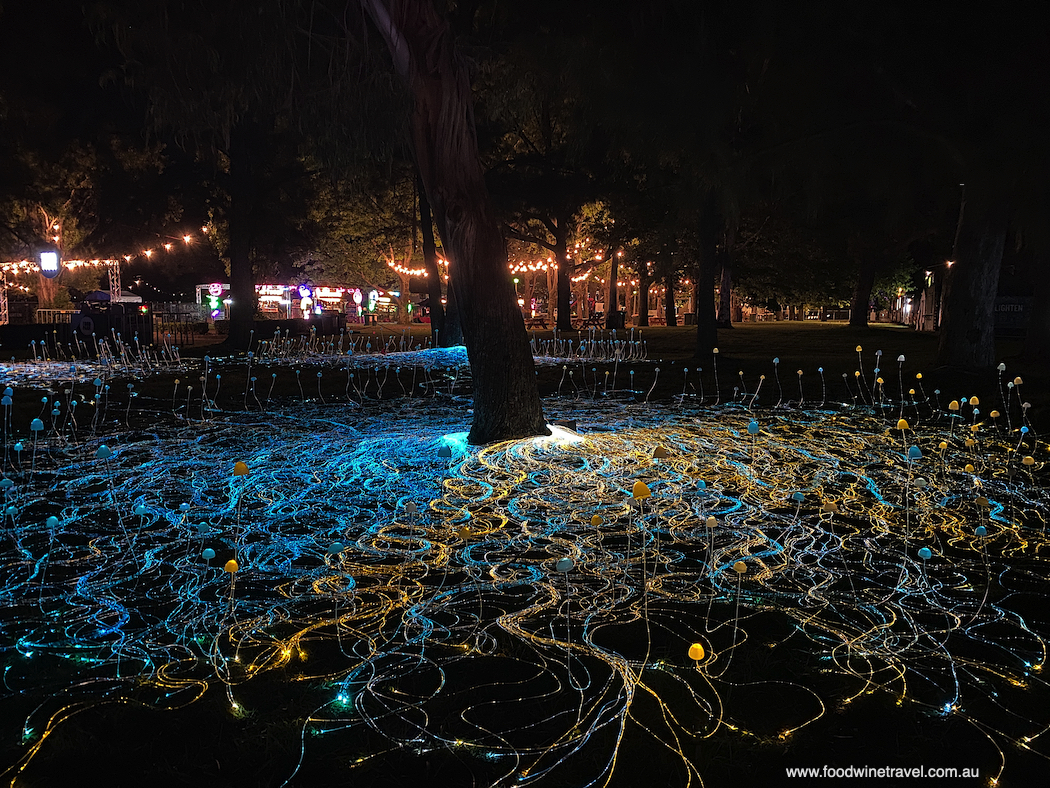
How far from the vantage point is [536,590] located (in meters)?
3.08

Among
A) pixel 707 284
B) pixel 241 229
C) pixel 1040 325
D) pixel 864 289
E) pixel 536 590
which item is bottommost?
pixel 536 590

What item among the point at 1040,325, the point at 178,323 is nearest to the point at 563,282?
the point at 178,323

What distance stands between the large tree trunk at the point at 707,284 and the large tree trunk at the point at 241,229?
35.2 feet

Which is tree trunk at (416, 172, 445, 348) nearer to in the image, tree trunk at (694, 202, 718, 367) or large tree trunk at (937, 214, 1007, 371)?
tree trunk at (694, 202, 718, 367)

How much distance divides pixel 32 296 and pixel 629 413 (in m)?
41.9

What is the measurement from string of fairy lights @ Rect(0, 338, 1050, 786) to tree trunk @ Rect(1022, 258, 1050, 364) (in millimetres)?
7760

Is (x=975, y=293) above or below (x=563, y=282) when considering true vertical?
below

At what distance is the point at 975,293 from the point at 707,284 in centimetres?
463

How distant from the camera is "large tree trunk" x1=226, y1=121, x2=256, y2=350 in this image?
16.8 m

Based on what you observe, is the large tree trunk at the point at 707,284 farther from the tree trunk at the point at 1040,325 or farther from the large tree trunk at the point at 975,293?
the tree trunk at the point at 1040,325

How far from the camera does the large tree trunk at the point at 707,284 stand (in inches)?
543

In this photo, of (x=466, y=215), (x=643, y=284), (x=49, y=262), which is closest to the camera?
(x=466, y=215)

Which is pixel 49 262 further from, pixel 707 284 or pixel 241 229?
pixel 707 284

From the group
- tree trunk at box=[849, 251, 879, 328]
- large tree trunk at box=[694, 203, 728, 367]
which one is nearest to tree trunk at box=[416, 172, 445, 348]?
large tree trunk at box=[694, 203, 728, 367]
